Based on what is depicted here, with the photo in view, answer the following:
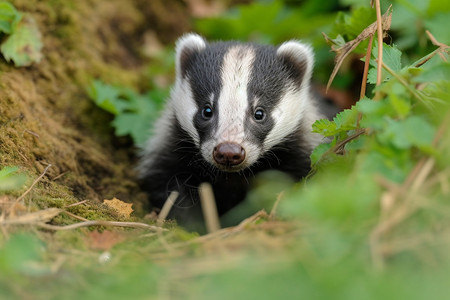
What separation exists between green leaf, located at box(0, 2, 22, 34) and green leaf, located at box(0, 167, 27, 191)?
1.46 meters

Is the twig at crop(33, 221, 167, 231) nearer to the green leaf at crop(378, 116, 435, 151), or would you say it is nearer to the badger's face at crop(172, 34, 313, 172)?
the badger's face at crop(172, 34, 313, 172)

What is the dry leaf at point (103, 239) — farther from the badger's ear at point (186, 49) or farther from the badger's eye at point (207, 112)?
the badger's ear at point (186, 49)

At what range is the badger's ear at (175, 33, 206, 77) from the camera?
4324 millimetres

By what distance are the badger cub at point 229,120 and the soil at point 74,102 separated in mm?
375

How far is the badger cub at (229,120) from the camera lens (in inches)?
151

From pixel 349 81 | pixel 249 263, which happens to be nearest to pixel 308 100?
pixel 349 81

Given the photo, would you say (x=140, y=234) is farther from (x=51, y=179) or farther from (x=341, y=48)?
(x=341, y=48)

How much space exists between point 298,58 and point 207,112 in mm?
889

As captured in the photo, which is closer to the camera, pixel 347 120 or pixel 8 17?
pixel 347 120

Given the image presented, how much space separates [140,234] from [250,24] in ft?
12.0

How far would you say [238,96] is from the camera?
12.6 ft

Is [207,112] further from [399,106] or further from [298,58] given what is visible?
[399,106]

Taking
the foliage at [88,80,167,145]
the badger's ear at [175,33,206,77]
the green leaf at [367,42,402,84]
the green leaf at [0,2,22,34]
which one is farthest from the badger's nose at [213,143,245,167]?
the green leaf at [0,2,22,34]

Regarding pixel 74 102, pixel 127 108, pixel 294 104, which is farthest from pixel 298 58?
pixel 74 102
